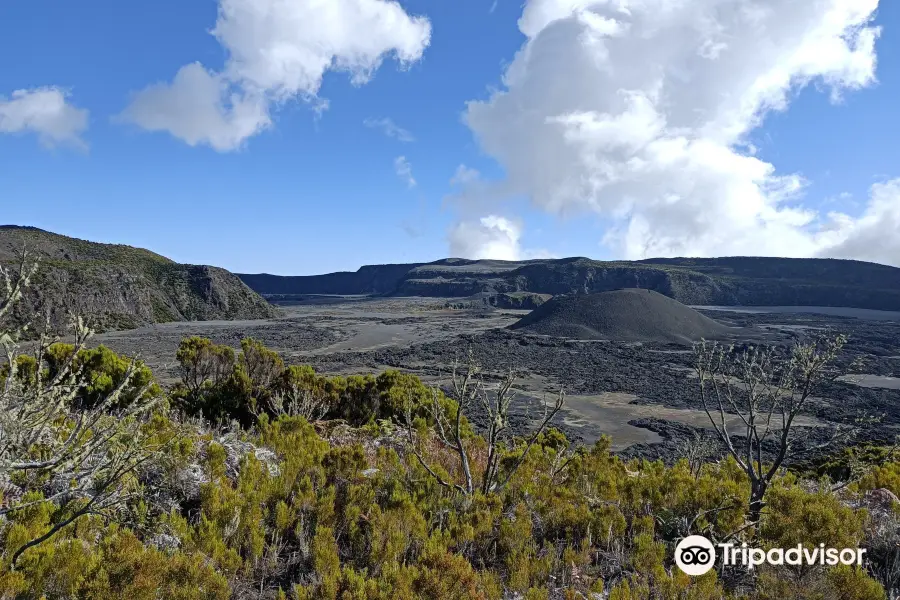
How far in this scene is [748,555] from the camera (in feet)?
15.6

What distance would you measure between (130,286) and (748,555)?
230 ft

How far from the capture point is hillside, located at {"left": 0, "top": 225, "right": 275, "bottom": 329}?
5353cm

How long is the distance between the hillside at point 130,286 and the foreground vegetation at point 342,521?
5433cm

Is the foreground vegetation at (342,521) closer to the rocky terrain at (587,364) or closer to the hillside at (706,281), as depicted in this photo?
the rocky terrain at (587,364)

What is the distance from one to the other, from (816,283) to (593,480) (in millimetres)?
126227

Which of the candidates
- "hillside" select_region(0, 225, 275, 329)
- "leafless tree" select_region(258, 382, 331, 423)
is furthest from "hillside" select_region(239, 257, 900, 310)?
"leafless tree" select_region(258, 382, 331, 423)

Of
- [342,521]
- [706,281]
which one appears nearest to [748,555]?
[342,521]

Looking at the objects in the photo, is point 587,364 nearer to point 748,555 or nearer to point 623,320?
point 623,320

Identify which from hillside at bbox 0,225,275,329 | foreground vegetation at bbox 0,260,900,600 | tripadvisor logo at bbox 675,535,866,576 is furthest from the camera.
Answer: hillside at bbox 0,225,275,329

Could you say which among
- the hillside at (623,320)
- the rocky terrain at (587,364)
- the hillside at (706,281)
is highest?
the hillside at (706,281)

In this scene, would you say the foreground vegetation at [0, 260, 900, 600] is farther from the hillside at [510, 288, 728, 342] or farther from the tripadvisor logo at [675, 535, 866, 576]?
the hillside at [510, 288, 728, 342]

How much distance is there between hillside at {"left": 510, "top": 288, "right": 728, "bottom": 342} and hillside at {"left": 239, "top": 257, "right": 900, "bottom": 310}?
6371 cm

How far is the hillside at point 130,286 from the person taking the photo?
53531 mm

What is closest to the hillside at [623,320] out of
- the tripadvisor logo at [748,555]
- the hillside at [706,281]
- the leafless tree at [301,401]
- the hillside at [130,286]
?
the leafless tree at [301,401]
